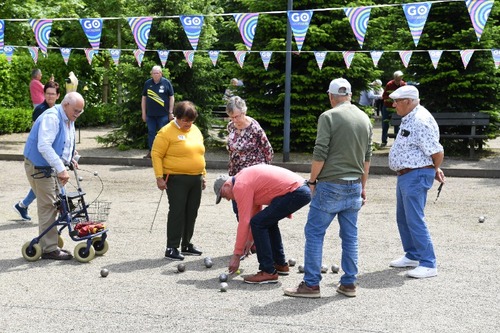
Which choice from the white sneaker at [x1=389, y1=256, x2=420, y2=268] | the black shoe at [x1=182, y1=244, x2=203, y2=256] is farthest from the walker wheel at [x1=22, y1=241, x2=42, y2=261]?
the white sneaker at [x1=389, y1=256, x2=420, y2=268]

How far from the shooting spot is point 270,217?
7363 millimetres

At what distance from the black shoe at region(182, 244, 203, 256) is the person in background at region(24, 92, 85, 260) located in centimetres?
120

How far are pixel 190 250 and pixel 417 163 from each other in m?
2.59

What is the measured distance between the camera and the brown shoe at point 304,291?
22.9 ft

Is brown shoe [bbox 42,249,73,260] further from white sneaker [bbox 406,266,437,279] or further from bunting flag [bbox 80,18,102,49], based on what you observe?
bunting flag [bbox 80,18,102,49]

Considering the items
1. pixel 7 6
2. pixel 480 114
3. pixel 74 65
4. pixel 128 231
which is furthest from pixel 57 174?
pixel 74 65

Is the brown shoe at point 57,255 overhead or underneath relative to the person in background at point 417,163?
underneath

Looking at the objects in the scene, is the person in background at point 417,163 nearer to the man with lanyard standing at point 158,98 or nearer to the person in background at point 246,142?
the person in background at point 246,142

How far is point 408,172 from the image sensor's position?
7848 mm

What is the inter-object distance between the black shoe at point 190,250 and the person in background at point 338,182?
1876 millimetres

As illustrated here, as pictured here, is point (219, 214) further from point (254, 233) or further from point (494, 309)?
point (494, 309)

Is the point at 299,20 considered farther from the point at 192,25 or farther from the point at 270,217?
the point at 270,217

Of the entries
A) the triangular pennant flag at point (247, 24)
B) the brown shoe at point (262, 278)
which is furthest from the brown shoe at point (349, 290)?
the triangular pennant flag at point (247, 24)

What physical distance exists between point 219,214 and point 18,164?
7008 millimetres
